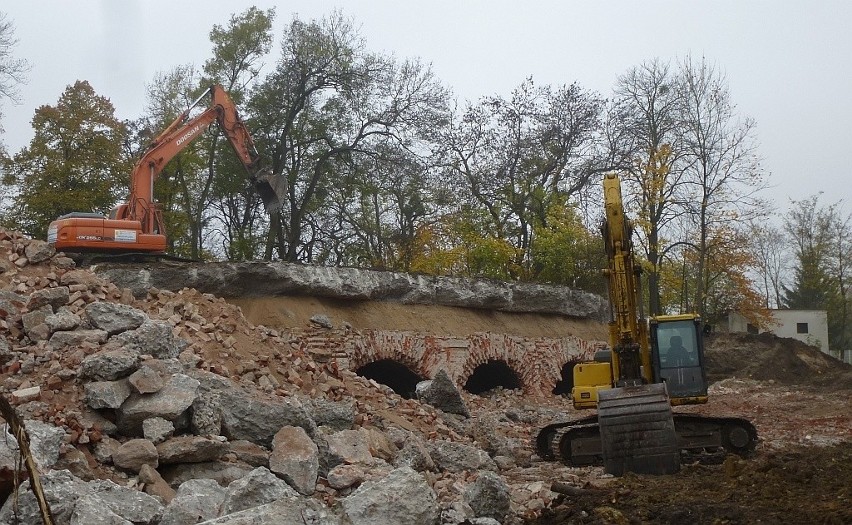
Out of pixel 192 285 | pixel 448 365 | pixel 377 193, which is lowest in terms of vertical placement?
pixel 448 365

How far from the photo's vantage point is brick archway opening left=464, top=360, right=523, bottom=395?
66.5 feet

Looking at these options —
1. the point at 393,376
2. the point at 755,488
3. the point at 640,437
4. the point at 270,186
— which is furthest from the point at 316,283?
the point at 755,488

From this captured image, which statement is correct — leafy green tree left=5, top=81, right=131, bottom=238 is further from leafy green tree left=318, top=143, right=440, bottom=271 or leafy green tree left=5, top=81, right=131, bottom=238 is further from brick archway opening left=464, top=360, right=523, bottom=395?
brick archway opening left=464, top=360, right=523, bottom=395

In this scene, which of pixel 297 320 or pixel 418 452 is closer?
pixel 418 452

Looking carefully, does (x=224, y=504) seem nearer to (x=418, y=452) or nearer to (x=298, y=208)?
(x=418, y=452)

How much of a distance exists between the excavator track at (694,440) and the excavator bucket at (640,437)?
1.53m

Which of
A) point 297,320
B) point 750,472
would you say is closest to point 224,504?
point 750,472

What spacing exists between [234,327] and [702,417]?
6263mm

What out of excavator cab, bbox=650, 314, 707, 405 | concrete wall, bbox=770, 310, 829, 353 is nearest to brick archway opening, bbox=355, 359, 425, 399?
excavator cab, bbox=650, 314, 707, 405

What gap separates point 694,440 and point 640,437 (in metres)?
2.11

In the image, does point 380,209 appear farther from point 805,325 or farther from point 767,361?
point 805,325

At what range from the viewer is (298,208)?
29328mm

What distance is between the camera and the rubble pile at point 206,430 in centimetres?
595

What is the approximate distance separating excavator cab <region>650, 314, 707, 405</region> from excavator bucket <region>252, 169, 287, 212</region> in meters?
8.58
